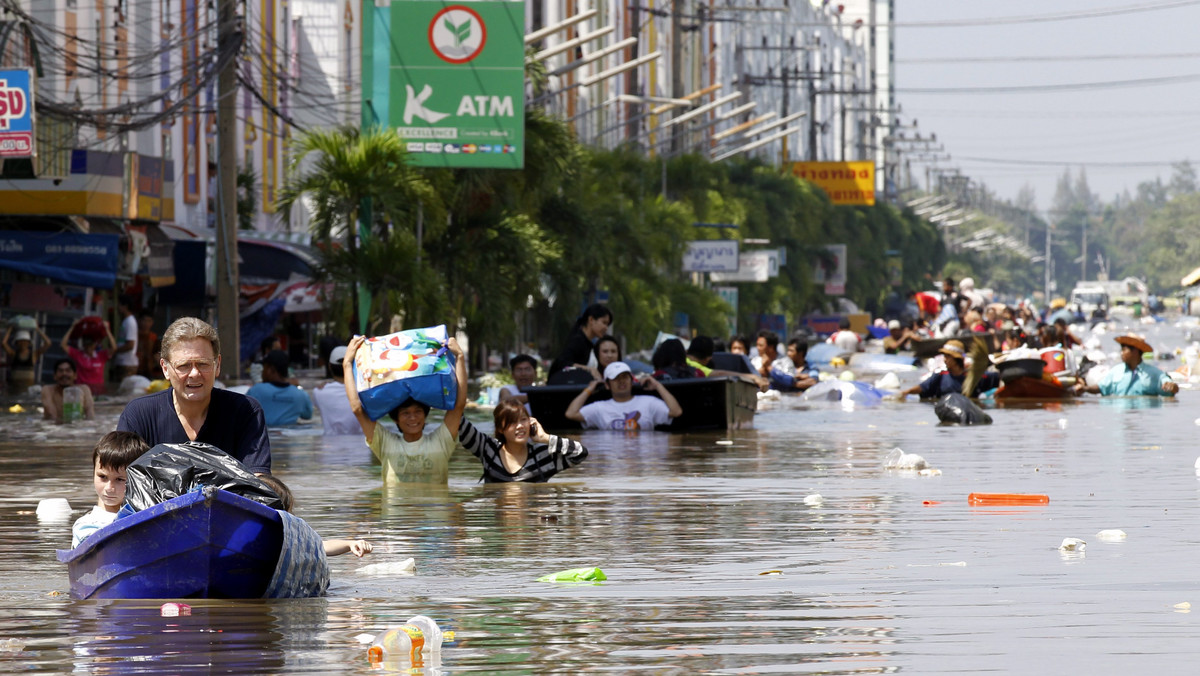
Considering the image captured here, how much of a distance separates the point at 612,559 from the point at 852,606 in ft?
7.34

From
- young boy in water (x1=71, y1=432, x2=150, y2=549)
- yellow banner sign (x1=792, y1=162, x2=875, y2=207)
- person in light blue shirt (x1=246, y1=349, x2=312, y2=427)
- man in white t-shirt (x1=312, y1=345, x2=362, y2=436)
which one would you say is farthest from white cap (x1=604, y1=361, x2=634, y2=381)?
yellow banner sign (x1=792, y1=162, x2=875, y2=207)

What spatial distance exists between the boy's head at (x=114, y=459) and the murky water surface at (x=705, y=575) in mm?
472

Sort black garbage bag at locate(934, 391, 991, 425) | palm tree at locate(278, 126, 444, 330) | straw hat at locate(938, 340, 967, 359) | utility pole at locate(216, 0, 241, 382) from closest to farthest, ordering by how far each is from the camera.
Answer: black garbage bag at locate(934, 391, 991, 425)
straw hat at locate(938, 340, 967, 359)
palm tree at locate(278, 126, 444, 330)
utility pole at locate(216, 0, 241, 382)

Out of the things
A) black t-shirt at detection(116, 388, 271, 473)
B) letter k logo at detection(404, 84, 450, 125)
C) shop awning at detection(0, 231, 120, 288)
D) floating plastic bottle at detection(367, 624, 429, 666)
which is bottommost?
floating plastic bottle at detection(367, 624, 429, 666)

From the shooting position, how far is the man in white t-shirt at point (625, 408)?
2061cm

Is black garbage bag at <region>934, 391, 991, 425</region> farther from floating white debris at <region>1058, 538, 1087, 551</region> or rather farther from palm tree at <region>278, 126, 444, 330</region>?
floating white debris at <region>1058, 538, 1087, 551</region>

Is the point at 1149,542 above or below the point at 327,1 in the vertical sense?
below

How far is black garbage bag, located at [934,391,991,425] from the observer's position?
77.4ft

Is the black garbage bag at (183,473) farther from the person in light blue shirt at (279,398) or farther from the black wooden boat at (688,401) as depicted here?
the person in light blue shirt at (279,398)

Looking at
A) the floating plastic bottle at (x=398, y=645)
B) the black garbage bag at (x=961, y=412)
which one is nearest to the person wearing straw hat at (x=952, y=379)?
A: the black garbage bag at (x=961, y=412)

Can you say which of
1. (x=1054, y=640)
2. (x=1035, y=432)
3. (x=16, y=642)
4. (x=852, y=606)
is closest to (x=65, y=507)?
(x=16, y=642)

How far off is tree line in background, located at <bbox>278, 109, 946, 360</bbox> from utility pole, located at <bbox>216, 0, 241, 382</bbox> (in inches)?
46.3

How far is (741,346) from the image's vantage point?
28375 millimetres

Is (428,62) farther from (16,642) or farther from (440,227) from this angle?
(16,642)
